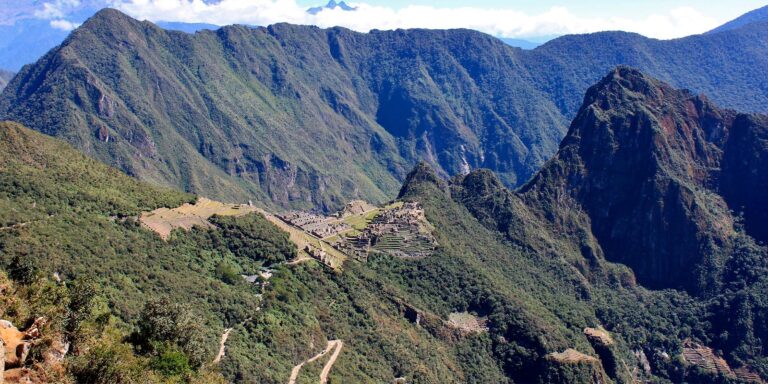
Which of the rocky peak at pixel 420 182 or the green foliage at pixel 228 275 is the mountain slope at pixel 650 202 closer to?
the rocky peak at pixel 420 182

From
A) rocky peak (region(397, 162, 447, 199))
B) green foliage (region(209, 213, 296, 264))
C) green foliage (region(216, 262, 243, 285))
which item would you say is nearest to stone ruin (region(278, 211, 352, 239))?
green foliage (region(209, 213, 296, 264))

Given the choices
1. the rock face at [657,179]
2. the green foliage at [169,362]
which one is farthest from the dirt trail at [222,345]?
the rock face at [657,179]

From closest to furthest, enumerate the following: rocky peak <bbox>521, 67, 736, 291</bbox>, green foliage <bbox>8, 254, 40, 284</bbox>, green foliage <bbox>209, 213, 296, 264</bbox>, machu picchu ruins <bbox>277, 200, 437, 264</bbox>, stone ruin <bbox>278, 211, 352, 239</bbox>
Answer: green foliage <bbox>8, 254, 40, 284</bbox>, green foliage <bbox>209, 213, 296, 264</bbox>, machu picchu ruins <bbox>277, 200, 437, 264</bbox>, stone ruin <bbox>278, 211, 352, 239</bbox>, rocky peak <bbox>521, 67, 736, 291</bbox>

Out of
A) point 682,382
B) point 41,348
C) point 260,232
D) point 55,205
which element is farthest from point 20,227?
point 682,382

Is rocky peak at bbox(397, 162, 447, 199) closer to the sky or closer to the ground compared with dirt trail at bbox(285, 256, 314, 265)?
closer to the sky

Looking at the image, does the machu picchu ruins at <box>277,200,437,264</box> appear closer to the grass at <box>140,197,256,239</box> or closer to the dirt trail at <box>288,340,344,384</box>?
the grass at <box>140,197,256,239</box>

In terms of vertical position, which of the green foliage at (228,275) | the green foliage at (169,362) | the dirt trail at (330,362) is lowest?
the dirt trail at (330,362)

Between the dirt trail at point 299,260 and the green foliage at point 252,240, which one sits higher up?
the green foliage at point 252,240

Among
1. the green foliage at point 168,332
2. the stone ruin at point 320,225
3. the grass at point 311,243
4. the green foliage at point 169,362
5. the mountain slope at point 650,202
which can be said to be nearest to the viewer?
the green foliage at point 169,362

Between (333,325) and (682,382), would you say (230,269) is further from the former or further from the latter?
(682,382)
